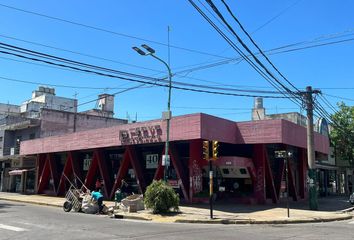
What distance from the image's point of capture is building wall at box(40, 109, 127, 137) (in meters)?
46.7

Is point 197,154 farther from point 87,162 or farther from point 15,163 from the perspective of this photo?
point 15,163

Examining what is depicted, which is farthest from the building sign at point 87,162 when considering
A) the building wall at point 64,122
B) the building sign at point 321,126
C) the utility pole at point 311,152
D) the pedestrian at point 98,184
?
the building sign at point 321,126

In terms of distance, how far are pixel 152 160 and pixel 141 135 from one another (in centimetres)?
300

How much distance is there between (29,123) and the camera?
151ft

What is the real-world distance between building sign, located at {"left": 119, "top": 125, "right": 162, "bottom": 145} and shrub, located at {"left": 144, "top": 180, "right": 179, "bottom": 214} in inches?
226

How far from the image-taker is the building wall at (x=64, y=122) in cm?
4666

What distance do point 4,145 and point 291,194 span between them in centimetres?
3288

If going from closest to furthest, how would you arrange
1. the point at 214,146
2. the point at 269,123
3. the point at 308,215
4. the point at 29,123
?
the point at 214,146 < the point at 308,215 < the point at 269,123 < the point at 29,123

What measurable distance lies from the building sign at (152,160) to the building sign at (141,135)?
93.5 inches

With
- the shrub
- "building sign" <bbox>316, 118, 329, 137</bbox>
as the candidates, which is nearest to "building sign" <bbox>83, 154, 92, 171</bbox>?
the shrub

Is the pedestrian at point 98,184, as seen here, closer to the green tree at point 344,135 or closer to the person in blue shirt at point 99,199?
Result: the person in blue shirt at point 99,199

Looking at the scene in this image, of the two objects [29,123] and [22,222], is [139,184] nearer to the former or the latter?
[22,222]

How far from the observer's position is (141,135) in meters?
28.1

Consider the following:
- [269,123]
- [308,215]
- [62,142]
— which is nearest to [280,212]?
[308,215]
